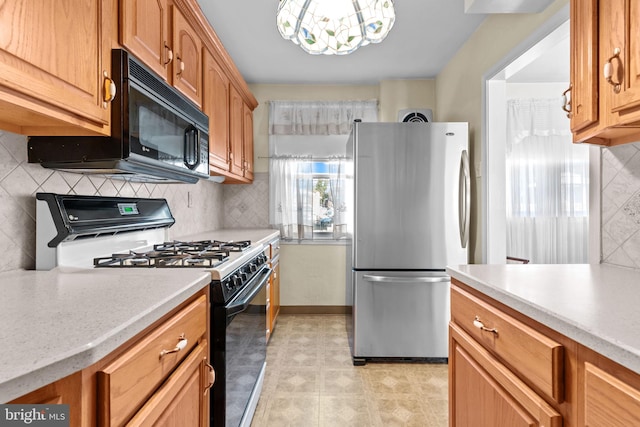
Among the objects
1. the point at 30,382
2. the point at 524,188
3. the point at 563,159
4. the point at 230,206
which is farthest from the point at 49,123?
the point at 563,159

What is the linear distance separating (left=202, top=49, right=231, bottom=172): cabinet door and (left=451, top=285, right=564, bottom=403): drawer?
179 cm

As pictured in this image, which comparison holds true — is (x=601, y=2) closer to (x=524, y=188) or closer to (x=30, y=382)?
(x=30, y=382)

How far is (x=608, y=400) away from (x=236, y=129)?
2.94 m

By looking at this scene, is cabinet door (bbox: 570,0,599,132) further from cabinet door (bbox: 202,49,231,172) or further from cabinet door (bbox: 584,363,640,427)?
cabinet door (bbox: 202,49,231,172)

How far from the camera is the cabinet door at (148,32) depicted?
1315 mm

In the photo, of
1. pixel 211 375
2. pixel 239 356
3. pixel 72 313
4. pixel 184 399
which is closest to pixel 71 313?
pixel 72 313

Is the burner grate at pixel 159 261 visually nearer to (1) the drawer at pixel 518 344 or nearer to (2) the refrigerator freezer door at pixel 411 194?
(1) the drawer at pixel 518 344

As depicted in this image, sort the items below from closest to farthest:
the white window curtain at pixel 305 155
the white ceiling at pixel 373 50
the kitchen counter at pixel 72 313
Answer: the kitchen counter at pixel 72 313, the white ceiling at pixel 373 50, the white window curtain at pixel 305 155

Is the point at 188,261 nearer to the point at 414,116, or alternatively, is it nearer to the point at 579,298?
the point at 579,298

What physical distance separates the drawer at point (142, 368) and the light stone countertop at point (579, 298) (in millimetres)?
924

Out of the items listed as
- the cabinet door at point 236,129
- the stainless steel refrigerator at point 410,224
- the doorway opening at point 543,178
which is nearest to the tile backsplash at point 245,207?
the cabinet door at point 236,129

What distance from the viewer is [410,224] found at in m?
2.66

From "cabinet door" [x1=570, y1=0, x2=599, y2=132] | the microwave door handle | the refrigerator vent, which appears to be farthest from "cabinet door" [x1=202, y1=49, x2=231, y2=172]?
"cabinet door" [x1=570, y1=0, x2=599, y2=132]

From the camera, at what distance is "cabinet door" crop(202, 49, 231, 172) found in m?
2.30
